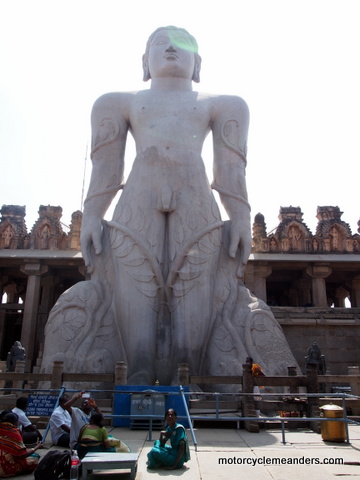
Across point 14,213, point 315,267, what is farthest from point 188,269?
point 14,213

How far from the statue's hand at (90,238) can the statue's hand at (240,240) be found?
3.04 metres

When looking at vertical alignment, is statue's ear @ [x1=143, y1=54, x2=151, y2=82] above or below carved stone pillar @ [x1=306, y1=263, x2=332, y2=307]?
above

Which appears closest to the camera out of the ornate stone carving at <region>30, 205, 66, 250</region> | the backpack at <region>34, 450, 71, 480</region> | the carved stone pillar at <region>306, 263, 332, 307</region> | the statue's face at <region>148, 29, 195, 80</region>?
the backpack at <region>34, 450, 71, 480</region>

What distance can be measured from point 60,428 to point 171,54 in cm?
890

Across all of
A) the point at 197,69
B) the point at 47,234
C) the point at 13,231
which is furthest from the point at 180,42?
the point at 13,231

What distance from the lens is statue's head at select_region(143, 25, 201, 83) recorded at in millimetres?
11141

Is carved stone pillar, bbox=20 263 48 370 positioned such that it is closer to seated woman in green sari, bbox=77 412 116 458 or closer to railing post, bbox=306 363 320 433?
railing post, bbox=306 363 320 433

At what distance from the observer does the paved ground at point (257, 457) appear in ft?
14.5

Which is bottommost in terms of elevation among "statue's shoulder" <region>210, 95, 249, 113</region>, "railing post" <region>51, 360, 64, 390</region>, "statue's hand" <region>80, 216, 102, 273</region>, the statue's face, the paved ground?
the paved ground

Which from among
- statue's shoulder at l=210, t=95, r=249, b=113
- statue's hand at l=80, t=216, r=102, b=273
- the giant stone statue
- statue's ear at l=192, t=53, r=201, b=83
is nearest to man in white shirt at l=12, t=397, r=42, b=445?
the giant stone statue

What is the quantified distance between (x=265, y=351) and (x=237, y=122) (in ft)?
17.8

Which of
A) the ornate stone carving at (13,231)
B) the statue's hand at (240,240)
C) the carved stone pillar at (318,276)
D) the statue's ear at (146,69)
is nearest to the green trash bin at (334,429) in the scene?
the statue's hand at (240,240)

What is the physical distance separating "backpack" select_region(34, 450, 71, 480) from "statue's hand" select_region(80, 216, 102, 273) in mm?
6360

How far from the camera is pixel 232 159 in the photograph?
10.9 meters
